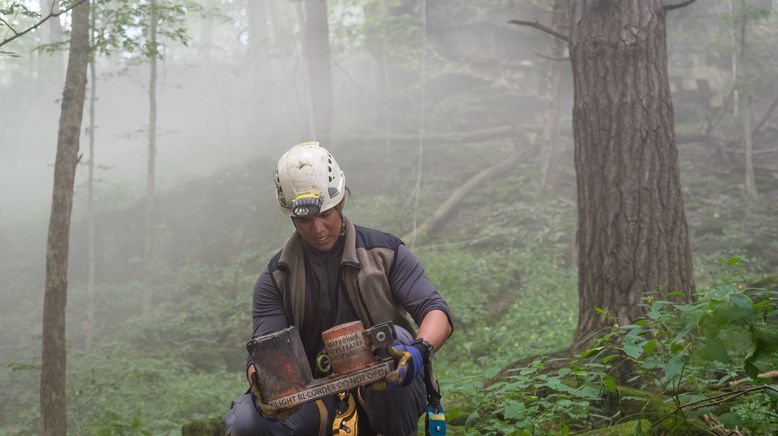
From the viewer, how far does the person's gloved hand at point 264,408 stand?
114 inches

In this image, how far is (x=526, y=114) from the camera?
24.0 metres

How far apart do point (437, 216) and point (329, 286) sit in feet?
43.5

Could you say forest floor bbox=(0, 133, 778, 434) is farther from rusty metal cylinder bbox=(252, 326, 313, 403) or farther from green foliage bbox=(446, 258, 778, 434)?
rusty metal cylinder bbox=(252, 326, 313, 403)

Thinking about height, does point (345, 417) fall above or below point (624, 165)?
below

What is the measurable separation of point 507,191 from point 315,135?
26.2 feet

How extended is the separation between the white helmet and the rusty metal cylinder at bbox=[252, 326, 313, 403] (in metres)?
0.71

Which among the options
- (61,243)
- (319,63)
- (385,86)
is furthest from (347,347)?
(385,86)

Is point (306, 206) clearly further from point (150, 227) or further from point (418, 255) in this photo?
point (150, 227)

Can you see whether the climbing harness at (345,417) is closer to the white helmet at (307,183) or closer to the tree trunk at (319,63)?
the white helmet at (307,183)

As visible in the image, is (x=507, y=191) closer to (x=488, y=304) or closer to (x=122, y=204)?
(x=488, y=304)

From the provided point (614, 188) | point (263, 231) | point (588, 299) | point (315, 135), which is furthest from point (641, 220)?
point (315, 135)

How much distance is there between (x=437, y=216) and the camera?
16.7m

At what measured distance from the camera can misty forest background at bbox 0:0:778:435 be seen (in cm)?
476

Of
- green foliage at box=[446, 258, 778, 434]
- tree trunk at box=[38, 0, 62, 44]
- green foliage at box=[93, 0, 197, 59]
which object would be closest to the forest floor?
green foliage at box=[446, 258, 778, 434]
